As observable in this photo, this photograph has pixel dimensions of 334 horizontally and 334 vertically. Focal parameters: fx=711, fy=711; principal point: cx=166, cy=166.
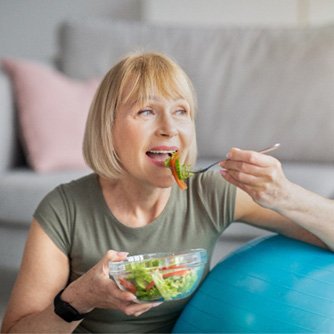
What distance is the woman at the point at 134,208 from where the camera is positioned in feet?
4.80

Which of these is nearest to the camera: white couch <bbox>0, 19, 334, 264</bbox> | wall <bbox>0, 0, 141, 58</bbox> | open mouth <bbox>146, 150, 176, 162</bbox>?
open mouth <bbox>146, 150, 176, 162</bbox>

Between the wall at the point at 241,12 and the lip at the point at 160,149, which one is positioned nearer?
the lip at the point at 160,149

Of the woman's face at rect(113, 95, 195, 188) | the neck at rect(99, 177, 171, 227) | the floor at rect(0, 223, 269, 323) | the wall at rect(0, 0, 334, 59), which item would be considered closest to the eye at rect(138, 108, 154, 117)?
the woman's face at rect(113, 95, 195, 188)

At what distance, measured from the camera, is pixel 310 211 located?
Result: 1.43 meters

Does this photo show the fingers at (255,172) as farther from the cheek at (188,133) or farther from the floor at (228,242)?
the floor at (228,242)

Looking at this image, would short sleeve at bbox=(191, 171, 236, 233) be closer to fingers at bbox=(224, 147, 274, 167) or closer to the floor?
fingers at bbox=(224, 147, 274, 167)

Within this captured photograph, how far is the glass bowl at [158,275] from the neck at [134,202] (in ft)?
1.13

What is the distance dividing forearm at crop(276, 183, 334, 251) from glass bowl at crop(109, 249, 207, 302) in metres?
0.26

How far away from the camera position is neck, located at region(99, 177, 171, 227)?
156 cm

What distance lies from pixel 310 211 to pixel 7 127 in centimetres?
182

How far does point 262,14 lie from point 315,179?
1.75m

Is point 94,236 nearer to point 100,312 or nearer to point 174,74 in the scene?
point 100,312

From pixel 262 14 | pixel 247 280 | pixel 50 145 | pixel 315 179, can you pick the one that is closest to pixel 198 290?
pixel 247 280

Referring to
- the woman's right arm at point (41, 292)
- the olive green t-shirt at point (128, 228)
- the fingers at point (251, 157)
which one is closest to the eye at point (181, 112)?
the olive green t-shirt at point (128, 228)
